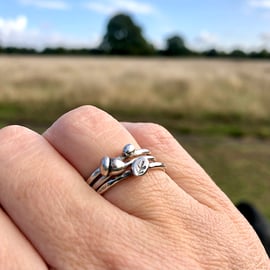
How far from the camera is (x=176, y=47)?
42062 mm

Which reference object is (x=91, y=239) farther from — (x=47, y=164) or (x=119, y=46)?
(x=119, y=46)

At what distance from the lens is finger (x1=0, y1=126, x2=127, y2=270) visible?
0.99 meters

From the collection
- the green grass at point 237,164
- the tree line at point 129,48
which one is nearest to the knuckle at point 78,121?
the green grass at point 237,164

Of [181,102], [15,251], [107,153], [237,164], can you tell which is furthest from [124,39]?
[15,251]

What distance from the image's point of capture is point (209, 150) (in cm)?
948

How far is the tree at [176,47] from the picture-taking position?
41.6 metres

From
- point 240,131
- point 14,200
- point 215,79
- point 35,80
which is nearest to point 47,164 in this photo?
point 14,200

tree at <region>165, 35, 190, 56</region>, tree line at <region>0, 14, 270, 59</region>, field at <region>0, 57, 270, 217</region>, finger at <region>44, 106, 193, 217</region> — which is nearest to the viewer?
finger at <region>44, 106, 193, 217</region>

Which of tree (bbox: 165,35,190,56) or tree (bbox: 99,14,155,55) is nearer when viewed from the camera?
tree (bbox: 165,35,190,56)

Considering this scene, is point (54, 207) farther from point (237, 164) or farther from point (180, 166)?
point (237, 164)

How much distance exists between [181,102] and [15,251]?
13.1 meters

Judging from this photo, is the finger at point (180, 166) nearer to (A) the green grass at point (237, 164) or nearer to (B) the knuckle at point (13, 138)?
(B) the knuckle at point (13, 138)

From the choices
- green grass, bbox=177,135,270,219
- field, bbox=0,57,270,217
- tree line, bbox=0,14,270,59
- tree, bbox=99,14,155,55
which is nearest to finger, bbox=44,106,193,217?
green grass, bbox=177,135,270,219

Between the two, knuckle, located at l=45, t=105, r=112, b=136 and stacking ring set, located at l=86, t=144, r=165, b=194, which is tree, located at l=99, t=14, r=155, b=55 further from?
stacking ring set, located at l=86, t=144, r=165, b=194
